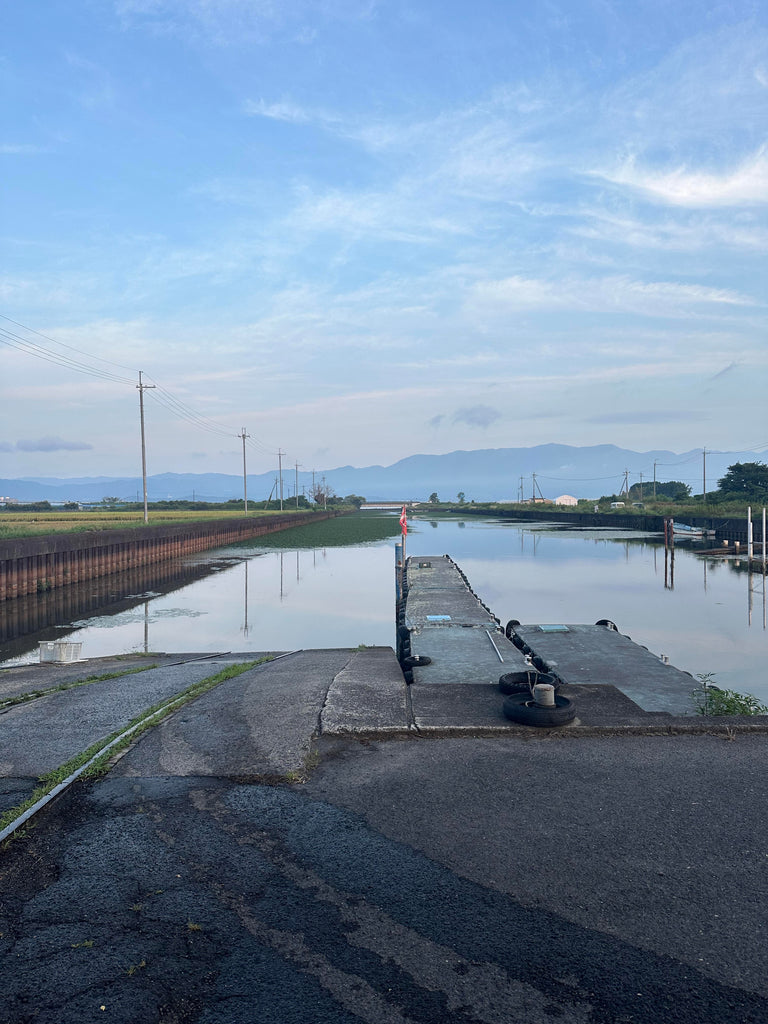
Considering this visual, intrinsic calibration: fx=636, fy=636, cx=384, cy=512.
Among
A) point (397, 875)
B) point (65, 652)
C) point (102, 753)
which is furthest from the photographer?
point (65, 652)

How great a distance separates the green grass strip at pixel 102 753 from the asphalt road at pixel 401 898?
0.30m

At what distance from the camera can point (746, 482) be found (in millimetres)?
79125

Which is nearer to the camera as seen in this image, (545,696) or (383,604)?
(545,696)

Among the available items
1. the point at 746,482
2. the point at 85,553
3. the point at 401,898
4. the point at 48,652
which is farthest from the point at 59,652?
the point at 746,482

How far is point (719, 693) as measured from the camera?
9.66m

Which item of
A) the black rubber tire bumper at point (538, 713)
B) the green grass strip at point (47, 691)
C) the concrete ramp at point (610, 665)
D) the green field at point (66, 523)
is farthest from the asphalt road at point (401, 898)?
the green field at point (66, 523)

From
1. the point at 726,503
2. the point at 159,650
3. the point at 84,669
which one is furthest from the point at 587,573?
the point at 726,503

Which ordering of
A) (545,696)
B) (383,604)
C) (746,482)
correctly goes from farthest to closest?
(746,482) → (383,604) → (545,696)

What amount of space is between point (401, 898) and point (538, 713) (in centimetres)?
377

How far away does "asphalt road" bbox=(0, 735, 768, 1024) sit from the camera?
11.4 feet

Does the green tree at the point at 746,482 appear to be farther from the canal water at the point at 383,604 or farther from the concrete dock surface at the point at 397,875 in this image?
the concrete dock surface at the point at 397,875

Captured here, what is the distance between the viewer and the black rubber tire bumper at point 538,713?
7.69m

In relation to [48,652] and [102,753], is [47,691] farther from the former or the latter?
[48,652]

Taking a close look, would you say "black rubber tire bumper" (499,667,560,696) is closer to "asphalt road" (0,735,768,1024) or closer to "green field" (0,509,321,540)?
"asphalt road" (0,735,768,1024)
